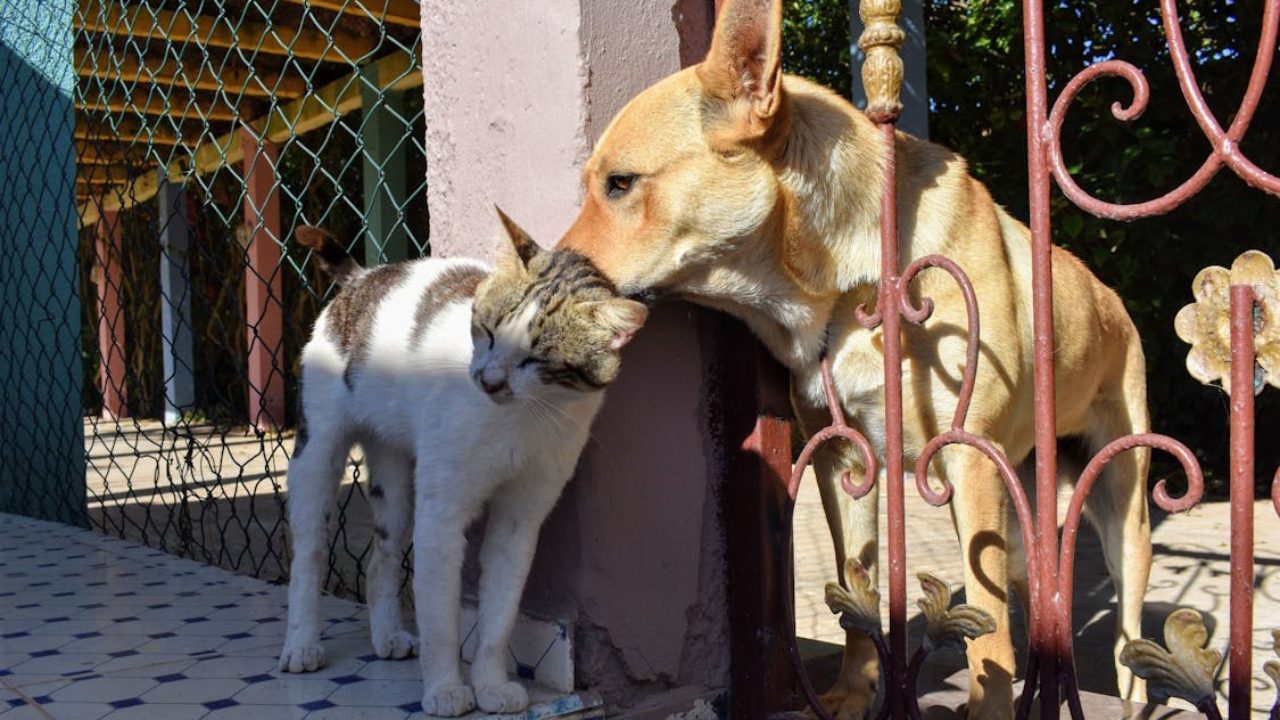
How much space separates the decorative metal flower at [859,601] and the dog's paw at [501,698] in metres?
0.63

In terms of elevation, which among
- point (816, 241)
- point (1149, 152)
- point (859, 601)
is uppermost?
point (1149, 152)

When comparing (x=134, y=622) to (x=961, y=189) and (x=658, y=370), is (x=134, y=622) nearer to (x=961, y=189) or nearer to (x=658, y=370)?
(x=658, y=370)

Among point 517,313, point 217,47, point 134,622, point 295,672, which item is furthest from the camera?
point 217,47

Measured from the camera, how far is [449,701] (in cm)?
202

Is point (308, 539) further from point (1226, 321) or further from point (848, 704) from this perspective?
point (1226, 321)

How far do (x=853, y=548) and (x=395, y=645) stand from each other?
3.56 feet

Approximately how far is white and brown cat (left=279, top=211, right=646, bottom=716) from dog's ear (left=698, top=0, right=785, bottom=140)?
15.3 inches

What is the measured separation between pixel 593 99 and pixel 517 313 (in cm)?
47

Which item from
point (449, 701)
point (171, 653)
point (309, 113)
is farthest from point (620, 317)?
point (309, 113)

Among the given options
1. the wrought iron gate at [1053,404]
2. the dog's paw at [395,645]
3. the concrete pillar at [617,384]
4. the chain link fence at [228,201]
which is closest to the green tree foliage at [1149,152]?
the chain link fence at [228,201]

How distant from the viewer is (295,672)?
7.86ft

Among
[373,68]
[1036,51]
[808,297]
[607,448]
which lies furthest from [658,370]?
[373,68]

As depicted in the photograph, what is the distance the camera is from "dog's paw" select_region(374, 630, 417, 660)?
2473 mm

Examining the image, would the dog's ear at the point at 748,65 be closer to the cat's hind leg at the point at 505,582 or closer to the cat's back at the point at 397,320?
the cat's back at the point at 397,320
